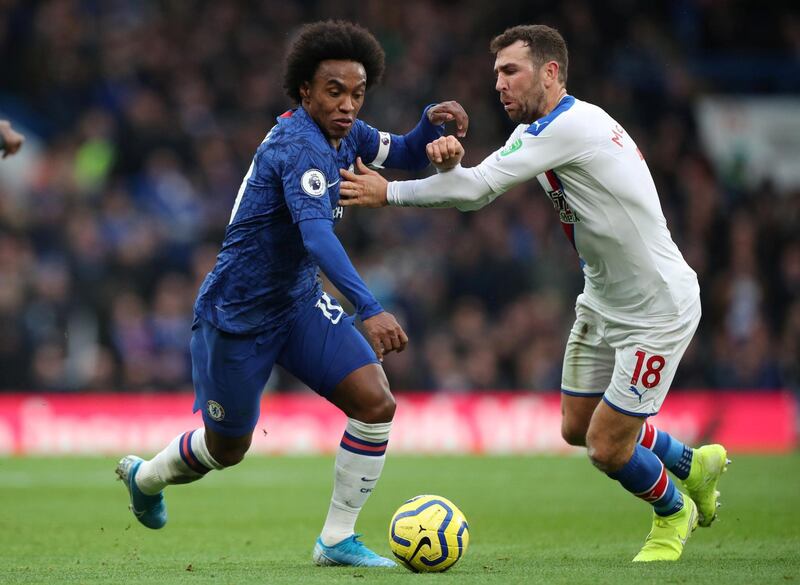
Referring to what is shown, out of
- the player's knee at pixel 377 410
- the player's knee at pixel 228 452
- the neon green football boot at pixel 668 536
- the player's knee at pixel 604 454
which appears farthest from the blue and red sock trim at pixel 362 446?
the neon green football boot at pixel 668 536

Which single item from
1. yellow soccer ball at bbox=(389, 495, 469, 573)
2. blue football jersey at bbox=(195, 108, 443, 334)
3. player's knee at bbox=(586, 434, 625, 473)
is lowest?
yellow soccer ball at bbox=(389, 495, 469, 573)

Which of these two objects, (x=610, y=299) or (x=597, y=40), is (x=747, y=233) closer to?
(x=597, y=40)

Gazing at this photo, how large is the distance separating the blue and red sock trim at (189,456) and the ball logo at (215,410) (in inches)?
13.8

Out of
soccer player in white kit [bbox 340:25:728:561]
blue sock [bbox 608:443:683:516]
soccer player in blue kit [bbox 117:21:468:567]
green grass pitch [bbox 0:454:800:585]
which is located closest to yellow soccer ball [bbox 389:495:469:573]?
green grass pitch [bbox 0:454:800:585]

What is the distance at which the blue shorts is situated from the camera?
Result: 22.1 ft

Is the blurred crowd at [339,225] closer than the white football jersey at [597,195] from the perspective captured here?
No

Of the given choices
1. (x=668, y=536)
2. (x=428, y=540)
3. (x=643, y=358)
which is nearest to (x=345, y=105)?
(x=643, y=358)

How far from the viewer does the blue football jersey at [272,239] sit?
21.2 feet

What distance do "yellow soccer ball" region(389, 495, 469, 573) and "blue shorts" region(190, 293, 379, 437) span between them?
81 centimetres

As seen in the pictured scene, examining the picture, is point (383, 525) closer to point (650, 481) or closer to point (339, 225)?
point (650, 481)

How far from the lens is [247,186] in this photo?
6.73 meters

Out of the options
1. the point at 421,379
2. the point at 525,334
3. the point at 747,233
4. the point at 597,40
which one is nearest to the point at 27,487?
the point at 421,379

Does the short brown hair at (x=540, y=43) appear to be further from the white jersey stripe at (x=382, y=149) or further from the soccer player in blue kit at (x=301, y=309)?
the white jersey stripe at (x=382, y=149)

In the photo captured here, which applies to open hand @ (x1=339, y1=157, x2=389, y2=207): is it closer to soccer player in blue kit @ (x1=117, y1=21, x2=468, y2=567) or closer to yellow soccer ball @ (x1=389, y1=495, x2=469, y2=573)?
soccer player in blue kit @ (x1=117, y1=21, x2=468, y2=567)
